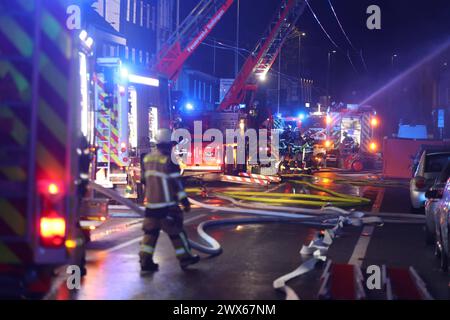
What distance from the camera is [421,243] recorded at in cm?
1120

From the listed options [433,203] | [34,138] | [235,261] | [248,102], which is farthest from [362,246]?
[248,102]

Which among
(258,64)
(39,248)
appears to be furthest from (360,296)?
(258,64)

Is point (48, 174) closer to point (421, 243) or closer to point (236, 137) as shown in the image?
point (421, 243)

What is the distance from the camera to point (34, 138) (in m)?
5.21

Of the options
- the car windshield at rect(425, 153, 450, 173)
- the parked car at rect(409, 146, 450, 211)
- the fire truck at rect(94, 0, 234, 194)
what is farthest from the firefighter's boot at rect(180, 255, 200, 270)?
the car windshield at rect(425, 153, 450, 173)

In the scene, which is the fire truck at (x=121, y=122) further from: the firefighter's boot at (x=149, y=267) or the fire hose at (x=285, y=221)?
the firefighter's boot at (x=149, y=267)

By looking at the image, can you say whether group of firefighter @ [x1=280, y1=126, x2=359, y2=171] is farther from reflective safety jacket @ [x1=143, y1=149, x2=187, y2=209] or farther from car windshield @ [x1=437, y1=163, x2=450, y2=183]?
reflective safety jacket @ [x1=143, y1=149, x2=187, y2=209]

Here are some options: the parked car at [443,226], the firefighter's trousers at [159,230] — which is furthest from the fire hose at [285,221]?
the parked car at [443,226]

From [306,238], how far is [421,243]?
1.79 metres

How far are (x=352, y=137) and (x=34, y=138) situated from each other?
2857 centimetres

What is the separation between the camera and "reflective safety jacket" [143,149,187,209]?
8305 mm

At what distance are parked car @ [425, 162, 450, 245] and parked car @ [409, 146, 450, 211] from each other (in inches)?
105
